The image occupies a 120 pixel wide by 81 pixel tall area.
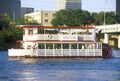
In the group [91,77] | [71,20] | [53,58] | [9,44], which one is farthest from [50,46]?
[71,20]

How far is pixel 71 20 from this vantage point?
610ft

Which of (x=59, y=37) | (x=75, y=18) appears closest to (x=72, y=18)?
(x=75, y=18)

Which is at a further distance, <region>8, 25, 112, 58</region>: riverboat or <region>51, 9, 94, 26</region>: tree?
<region>51, 9, 94, 26</region>: tree

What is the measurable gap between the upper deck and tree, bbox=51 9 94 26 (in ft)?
307

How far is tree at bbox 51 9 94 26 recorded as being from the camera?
185 metres

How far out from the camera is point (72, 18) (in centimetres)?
18775

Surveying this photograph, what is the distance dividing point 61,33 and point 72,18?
9910 centimetres

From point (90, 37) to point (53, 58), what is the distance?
6757 mm

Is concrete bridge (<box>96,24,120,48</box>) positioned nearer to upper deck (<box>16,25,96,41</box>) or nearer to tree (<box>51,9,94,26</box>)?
tree (<box>51,9,94,26</box>)

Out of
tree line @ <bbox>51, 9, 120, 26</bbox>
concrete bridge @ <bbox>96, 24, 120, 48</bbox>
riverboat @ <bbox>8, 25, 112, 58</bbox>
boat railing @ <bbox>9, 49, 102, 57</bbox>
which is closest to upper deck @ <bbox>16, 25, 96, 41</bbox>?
riverboat @ <bbox>8, 25, 112, 58</bbox>

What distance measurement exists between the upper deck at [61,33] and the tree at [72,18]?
307 feet

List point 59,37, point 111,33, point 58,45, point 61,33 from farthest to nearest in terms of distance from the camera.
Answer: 1. point 111,33
2. point 61,33
3. point 58,45
4. point 59,37

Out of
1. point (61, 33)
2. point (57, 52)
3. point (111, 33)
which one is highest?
point (61, 33)

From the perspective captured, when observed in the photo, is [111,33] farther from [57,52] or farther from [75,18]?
[57,52]
